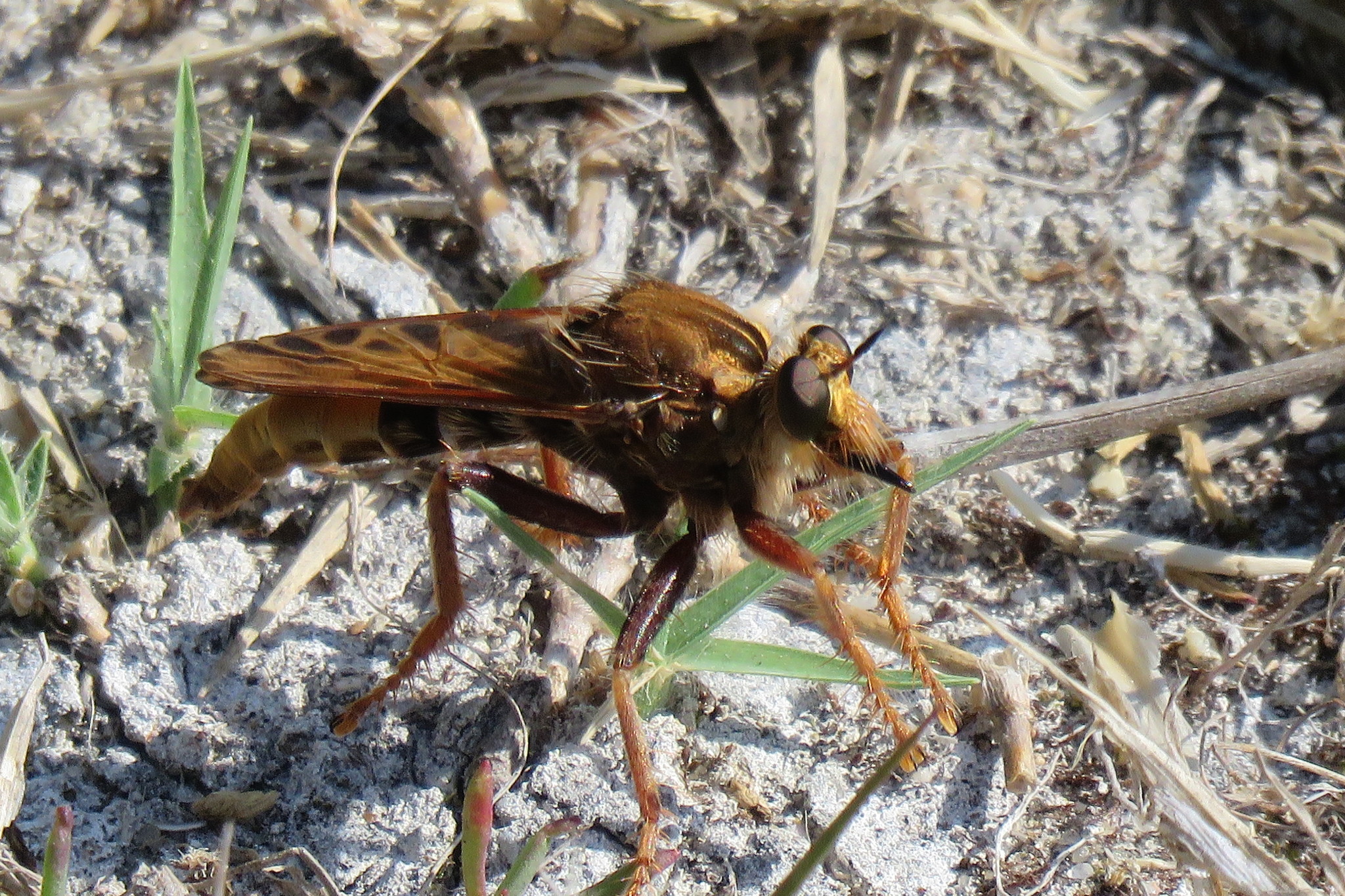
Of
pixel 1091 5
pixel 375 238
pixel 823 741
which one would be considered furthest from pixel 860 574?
pixel 1091 5

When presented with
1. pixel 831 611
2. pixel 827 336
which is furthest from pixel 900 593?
pixel 827 336

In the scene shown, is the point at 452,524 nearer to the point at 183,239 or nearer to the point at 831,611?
the point at 831,611

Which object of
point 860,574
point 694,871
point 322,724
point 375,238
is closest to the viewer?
point 694,871

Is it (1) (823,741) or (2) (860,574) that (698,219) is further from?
(1) (823,741)

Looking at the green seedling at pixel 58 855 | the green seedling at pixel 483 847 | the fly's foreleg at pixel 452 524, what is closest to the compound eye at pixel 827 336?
the fly's foreleg at pixel 452 524

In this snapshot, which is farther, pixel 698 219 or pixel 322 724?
pixel 698 219

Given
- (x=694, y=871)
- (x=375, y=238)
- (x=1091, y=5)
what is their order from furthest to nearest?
(x=1091, y=5) → (x=375, y=238) → (x=694, y=871)

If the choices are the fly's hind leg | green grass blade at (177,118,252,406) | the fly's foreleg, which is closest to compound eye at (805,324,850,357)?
the fly's hind leg

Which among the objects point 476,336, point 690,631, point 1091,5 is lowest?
point 690,631
